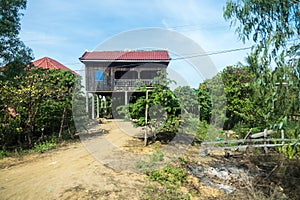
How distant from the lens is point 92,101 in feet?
46.9

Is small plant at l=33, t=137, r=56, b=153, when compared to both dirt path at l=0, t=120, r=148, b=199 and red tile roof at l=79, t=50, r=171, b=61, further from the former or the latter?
red tile roof at l=79, t=50, r=171, b=61

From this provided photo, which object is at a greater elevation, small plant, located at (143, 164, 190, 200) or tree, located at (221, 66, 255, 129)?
tree, located at (221, 66, 255, 129)

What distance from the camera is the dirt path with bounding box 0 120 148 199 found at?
155 inches

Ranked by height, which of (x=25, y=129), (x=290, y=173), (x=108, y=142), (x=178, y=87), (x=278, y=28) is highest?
(x=278, y=28)

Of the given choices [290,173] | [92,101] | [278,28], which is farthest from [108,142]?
[92,101]

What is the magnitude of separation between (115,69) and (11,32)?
27.5ft

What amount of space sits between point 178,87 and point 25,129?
5129mm

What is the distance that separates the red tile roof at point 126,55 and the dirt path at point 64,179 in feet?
29.8

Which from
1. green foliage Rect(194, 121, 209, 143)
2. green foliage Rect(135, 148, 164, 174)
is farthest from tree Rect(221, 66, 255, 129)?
green foliage Rect(135, 148, 164, 174)

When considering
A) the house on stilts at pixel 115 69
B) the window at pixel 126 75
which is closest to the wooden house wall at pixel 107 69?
the house on stilts at pixel 115 69

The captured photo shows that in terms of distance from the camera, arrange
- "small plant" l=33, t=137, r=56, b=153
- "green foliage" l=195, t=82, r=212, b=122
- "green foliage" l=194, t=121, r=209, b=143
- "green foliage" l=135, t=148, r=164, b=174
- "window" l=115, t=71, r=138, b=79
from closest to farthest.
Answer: "green foliage" l=135, t=148, r=164, b=174, "small plant" l=33, t=137, r=56, b=153, "green foliage" l=194, t=121, r=209, b=143, "green foliage" l=195, t=82, r=212, b=122, "window" l=115, t=71, r=138, b=79

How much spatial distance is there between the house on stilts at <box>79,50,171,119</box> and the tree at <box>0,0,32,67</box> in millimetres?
7036

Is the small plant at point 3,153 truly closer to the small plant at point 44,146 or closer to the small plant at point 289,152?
the small plant at point 44,146

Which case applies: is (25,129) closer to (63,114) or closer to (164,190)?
(63,114)
